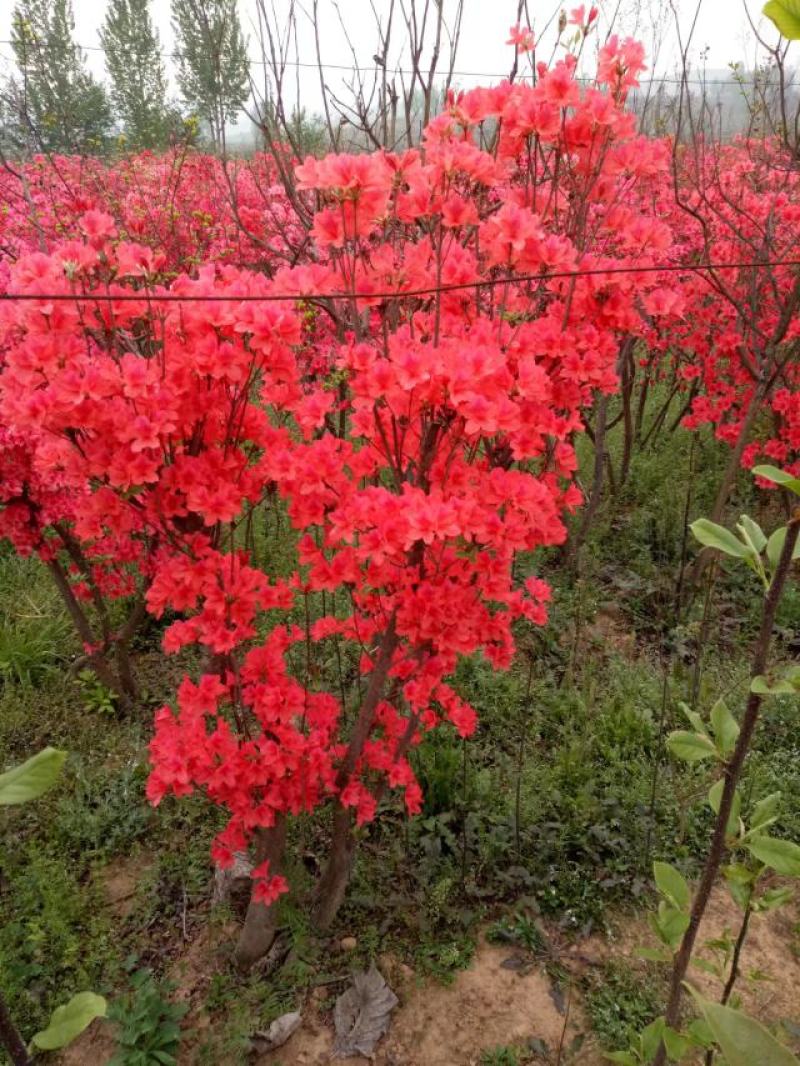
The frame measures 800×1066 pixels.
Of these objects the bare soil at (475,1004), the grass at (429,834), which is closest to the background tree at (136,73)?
the grass at (429,834)

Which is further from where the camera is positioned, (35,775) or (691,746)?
(691,746)

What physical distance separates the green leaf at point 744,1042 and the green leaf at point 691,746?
0.46 m

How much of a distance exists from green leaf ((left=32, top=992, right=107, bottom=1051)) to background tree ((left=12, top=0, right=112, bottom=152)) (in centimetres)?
355

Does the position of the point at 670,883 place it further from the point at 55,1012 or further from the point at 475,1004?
the point at 475,1004

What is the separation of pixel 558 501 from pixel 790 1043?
167 cm

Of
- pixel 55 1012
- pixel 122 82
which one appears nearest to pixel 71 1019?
pixel 55 1012

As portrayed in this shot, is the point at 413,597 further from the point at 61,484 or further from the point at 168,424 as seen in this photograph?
the point at 61,484

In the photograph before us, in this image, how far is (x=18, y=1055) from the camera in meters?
0.83

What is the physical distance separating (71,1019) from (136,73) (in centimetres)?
2541

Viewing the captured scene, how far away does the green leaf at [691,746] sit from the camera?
1020 millimetres

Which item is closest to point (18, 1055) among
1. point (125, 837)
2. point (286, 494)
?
point (286, 494)

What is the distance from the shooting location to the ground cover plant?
4.68 ft

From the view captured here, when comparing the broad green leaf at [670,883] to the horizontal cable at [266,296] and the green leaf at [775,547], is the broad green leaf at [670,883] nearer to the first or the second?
the green leaf at [775,547]

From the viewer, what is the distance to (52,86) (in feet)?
45.8
